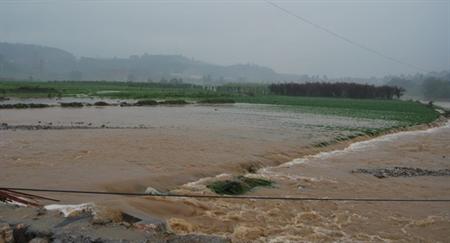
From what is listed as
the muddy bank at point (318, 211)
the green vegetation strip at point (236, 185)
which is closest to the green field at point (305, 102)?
the muddy bank at point (318, 211)

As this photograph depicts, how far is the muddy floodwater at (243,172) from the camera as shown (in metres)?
8.60

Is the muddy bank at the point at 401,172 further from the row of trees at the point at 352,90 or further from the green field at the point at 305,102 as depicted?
the row of trees at the point at 352,90

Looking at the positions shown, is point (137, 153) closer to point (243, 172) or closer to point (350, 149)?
point (243, 172)

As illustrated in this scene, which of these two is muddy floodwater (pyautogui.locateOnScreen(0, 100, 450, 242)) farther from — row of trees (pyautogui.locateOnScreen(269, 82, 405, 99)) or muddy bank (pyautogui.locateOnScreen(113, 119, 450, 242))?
row of trees (pyautogui.locateOnScreen(269, 82, 405, 99))

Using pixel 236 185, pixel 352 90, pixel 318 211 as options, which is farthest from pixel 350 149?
pixel 352 90

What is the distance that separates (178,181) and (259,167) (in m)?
3.94

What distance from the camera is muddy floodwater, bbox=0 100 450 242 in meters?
8.60

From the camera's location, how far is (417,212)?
995 centimetres

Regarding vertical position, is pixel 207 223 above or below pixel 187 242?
below

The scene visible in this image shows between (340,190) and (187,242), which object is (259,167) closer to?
(340,190)

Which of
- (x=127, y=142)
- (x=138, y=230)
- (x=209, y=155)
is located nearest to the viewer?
(x=138, y=230)

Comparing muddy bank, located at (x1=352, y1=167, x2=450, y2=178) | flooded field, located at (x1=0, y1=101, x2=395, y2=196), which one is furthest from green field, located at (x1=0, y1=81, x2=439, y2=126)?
muddy bank, located at (x1=352, y1=167, x2=450, y2=178)

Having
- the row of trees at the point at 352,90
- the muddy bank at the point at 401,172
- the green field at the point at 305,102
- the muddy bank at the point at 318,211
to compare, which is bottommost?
the muddy bank at the point at 318,211

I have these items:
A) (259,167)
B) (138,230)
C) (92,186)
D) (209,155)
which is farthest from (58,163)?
(138,230)
